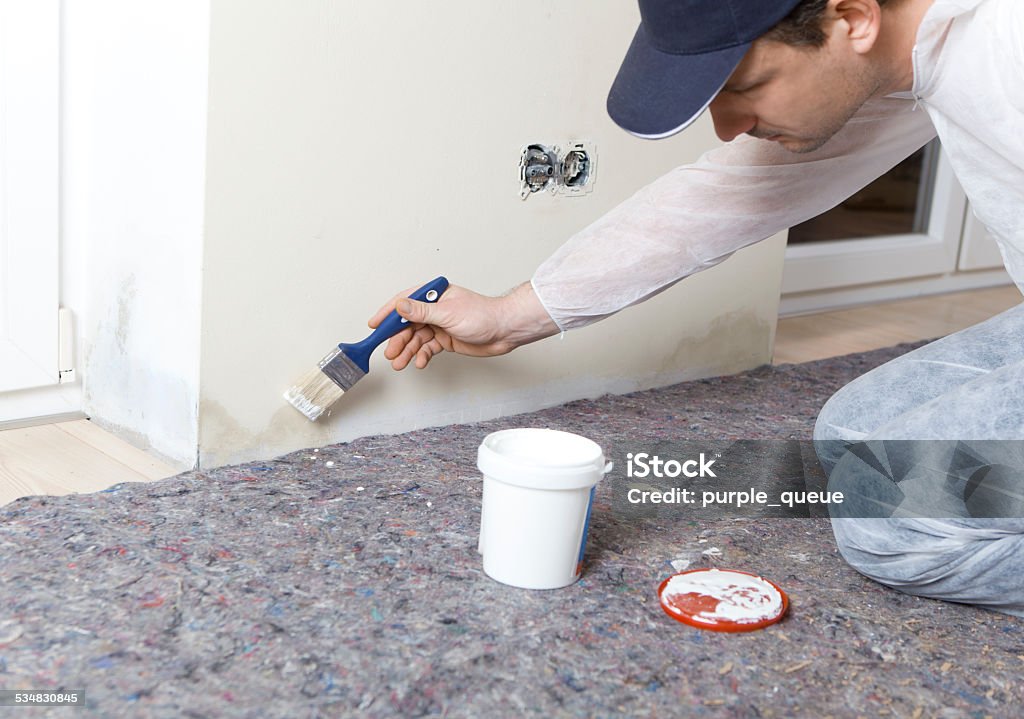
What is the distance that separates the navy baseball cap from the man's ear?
→ 0.07 m

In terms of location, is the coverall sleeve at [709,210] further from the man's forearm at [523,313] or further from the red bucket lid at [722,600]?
the red bucket lid at [722,600]

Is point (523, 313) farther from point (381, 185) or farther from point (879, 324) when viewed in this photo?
point (879, 324)

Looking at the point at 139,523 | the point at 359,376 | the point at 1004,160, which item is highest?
the point at 1004,160

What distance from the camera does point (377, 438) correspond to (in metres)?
1.54

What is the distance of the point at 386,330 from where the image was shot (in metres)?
1.40

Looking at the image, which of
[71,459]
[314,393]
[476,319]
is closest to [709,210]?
[476,319]

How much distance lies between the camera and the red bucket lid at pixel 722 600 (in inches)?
42.2

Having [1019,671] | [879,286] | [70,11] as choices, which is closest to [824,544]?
[1019,671]

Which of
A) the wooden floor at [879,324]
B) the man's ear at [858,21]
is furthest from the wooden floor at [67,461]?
the wooden floor at [879,324]

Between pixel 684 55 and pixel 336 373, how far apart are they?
25.9 inches

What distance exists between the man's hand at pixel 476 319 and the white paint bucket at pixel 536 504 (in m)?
0.24

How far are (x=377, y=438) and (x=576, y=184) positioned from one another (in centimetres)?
50

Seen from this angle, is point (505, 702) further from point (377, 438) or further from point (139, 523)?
point (377, 438)

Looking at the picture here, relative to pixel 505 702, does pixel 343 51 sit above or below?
above
